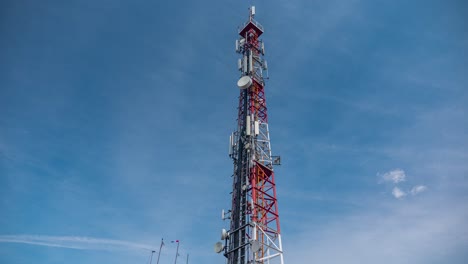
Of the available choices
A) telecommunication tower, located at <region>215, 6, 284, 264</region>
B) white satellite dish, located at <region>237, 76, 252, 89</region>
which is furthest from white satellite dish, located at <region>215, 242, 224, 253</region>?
white satellite dish, located at <region>237, 76, 252, 89</region>

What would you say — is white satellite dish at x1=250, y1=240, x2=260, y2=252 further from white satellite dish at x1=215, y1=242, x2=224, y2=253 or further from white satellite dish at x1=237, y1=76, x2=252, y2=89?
white satellite dish at x1=237, y1=76, x2=252, y2=89

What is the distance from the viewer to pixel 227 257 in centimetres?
3108

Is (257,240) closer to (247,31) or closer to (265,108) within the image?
(265,108)

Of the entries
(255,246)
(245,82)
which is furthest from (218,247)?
(245,82)

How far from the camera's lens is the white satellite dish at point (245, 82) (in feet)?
126

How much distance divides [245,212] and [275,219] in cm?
306

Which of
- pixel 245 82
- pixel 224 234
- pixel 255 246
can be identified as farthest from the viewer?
pixel 245 82

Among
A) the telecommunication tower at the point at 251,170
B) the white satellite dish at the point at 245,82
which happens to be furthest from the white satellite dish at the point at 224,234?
the white satellite dish at the point at 245,82

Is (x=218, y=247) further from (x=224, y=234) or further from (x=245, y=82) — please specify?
(x=245, y=82)

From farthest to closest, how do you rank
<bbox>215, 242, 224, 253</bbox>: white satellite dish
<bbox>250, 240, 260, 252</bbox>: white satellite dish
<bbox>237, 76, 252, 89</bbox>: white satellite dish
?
1. <bbox>237, 76, 252, 89</bbox>: white satellite dish
2. <bbox>215, 242, 224, 253</bbox>: white satellite dish
3. <bbox>250, 240, 260, 252</bbox>: white satellite dish

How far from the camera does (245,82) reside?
38.6 meters

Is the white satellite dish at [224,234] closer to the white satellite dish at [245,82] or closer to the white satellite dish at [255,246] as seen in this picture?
the white satellite dish at [255,246]

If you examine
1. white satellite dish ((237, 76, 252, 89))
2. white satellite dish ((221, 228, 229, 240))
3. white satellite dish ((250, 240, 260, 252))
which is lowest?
white satellite dish ((250, 240, 260, 252))

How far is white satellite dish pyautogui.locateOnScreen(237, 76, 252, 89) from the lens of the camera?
38406 mm
